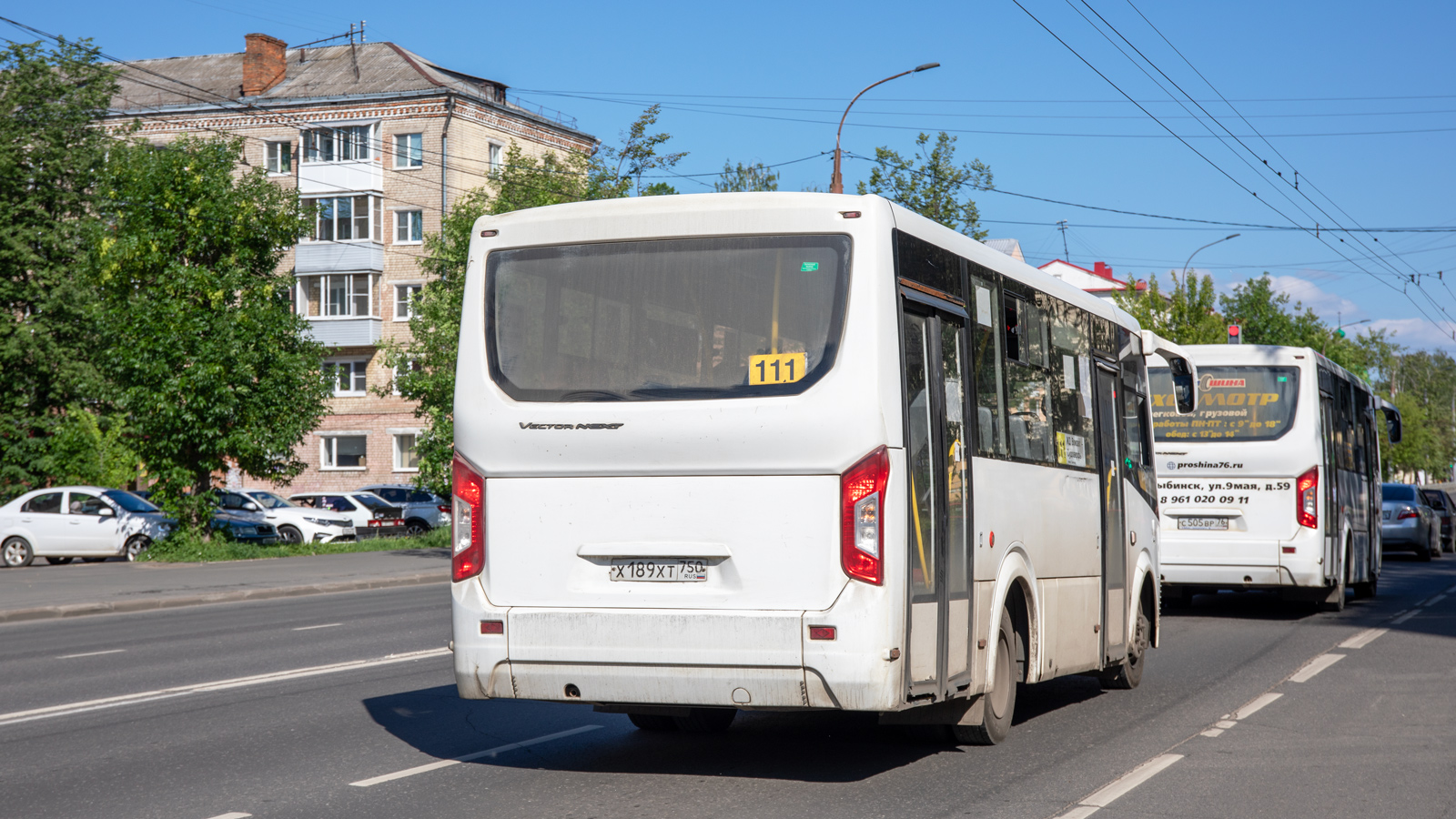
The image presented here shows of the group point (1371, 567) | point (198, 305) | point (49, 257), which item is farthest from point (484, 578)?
point (49, 257)

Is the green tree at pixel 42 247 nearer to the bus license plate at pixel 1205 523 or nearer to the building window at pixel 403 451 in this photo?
the building window at pixel 403 451

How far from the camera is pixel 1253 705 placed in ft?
33.0

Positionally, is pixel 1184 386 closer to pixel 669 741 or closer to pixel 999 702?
pixel 999 702

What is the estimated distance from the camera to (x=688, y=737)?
870cm

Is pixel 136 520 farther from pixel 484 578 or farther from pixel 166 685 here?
pixel 484 578

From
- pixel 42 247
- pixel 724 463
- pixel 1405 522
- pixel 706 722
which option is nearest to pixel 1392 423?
pixel 1405 522

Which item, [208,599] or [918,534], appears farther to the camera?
[208,599]

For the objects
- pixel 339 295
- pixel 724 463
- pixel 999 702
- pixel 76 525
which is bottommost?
pixel 999 702

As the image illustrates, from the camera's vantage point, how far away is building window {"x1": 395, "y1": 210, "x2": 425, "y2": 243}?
61438 mm

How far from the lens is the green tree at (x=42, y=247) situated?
130 ft

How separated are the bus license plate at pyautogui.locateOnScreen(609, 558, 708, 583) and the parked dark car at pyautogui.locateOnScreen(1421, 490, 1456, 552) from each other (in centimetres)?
3880

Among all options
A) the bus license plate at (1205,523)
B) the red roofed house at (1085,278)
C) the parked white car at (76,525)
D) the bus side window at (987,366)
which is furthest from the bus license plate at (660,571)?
the red roofed house at (1085,278)

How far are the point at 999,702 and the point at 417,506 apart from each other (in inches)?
1572

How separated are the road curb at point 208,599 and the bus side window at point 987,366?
15044 mm
